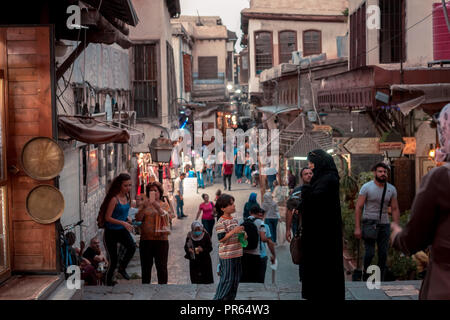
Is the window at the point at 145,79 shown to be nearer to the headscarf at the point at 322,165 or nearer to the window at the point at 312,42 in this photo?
the window at the point at 312,42

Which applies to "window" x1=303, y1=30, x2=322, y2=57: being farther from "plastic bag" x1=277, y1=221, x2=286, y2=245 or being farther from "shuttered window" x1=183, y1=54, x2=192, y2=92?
"plastic bag" x1=277, y1=221, x2=286, y2=245

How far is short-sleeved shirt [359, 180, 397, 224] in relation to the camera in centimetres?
755

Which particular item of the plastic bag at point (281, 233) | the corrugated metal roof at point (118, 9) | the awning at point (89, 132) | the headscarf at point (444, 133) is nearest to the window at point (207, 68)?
the plastic bag at point (281, 233)

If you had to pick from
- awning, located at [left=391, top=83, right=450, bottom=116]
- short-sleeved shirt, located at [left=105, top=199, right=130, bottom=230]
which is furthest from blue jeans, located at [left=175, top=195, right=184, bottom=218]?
short-sleeved shirt, located at [left=105, top=199, right=130, bottom=230]

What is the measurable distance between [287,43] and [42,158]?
28.4 m

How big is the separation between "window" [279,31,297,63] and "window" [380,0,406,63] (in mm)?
18289

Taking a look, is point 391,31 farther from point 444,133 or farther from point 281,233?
point 444,133

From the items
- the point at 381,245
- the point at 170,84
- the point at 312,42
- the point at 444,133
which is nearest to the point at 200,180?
the point at 170,84

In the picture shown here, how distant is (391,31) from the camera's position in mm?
14602

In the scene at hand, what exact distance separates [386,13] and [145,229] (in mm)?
9564

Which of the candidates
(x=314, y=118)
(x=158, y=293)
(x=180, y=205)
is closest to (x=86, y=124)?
(x=158, y=293)

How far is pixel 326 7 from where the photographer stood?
33.8m
